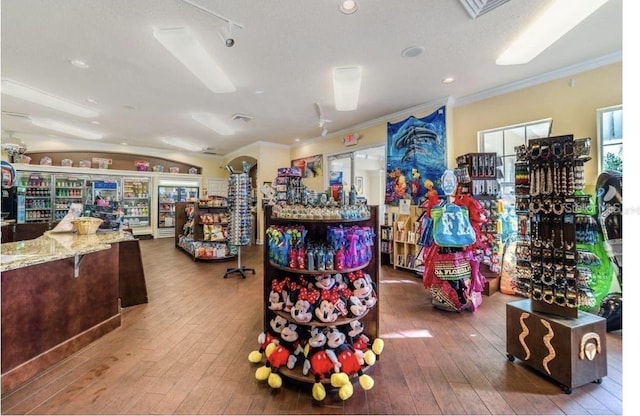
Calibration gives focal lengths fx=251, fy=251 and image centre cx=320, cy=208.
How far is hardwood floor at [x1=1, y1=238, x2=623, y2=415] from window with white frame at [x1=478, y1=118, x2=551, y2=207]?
208cm

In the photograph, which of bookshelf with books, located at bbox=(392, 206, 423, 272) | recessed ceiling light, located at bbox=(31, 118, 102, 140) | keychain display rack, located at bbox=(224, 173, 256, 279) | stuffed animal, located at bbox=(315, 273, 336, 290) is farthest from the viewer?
recessed ceiling light, located at bbox=(31, 118, 102, 140)

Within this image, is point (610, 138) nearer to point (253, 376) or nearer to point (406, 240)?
point (406, 240)

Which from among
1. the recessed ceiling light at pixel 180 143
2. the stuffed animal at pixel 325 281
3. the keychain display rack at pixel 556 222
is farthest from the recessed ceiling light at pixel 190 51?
the recessed ceiling light at pixel 180 143

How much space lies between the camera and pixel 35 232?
4.79m

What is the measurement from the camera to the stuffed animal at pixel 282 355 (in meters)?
1.87

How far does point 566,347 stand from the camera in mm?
1854

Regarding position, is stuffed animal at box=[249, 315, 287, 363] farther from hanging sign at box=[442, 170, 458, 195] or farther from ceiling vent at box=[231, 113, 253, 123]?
ceiling vent at box=[231, 113, 253, 123]

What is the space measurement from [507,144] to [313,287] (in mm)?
4278

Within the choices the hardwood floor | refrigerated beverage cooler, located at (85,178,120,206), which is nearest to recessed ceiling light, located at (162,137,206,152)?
refrigerated beverage cooler, located at (85,178,120,206)

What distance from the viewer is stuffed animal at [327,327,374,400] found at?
1729mm

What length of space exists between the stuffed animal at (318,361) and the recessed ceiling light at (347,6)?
2.83 m

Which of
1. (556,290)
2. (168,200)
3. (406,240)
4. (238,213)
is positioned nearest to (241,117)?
(238,213)

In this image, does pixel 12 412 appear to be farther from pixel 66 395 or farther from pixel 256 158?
pixel 256 158

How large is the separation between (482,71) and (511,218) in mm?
2354
